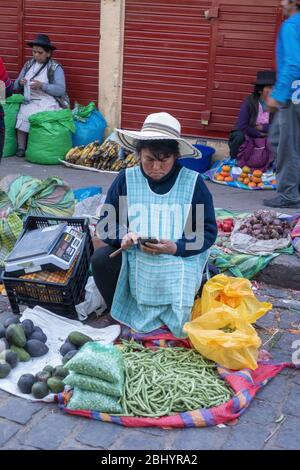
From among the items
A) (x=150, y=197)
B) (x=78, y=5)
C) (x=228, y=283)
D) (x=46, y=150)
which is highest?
(x=78, y=5)

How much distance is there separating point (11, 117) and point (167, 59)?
7.00 feet

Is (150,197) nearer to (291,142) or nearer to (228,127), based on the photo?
(291,142)

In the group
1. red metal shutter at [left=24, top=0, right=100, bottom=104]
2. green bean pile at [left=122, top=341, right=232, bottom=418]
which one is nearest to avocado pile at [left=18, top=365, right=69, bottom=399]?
green bean pile at [left=122, top=341, right=232, bottom=418]

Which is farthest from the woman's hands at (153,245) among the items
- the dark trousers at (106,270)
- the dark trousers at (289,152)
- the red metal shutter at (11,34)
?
the red metal shutter at (11,34)

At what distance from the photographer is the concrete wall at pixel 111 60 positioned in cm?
834

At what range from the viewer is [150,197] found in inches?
159

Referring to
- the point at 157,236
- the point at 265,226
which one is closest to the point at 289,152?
the point at 265,226

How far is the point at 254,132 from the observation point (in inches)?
298

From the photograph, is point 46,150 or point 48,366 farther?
point 46,150

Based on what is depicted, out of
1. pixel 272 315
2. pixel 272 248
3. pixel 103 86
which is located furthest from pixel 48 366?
pixel 103 86

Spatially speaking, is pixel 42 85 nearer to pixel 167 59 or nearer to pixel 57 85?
pixel 57 85

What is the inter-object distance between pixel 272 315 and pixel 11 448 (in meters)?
2.16

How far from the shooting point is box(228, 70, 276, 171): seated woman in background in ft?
24.7

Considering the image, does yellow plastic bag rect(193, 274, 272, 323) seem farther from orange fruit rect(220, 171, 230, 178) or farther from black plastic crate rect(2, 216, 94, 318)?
orange fruit rect(220, 171, 230, 178)
